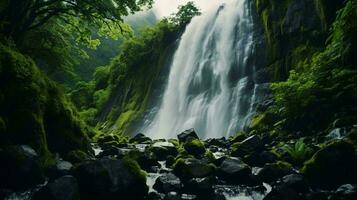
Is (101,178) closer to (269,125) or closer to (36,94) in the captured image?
(36,94)

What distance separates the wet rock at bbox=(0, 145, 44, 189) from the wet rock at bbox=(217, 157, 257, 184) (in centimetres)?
483

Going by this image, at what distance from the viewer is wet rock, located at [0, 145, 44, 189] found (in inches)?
326

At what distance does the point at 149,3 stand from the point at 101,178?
36.8ft

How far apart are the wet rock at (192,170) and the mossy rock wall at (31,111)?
364 cm

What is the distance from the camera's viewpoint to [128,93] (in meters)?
43.1

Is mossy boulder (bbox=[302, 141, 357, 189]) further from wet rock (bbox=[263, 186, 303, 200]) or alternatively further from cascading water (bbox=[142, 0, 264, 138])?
cascading water (bbox=[142, 0, 264, 138])

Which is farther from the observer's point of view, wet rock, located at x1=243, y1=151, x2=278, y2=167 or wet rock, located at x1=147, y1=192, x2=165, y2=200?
wet rock, located at x1=243, y1=151, x2=278, y2=167

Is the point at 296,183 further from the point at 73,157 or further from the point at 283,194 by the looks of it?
the point at 73,157

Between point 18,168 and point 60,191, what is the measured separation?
1599mm

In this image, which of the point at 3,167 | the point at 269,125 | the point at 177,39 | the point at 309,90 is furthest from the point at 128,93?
the point at 3,167

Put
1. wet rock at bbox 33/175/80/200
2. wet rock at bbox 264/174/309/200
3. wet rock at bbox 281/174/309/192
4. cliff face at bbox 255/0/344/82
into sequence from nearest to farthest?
wet rock at bbox 33/175/80/200 < wet rock at bbox 264/174/309/200 < wet rock at bbox 281/174/309/192 < cliff face at bbox 255/0/344/82

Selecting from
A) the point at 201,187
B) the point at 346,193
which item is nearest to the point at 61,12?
the point at 201,187

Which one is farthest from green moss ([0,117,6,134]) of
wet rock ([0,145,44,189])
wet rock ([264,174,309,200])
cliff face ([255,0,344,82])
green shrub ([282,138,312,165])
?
cliff face ([255,0,344,82])

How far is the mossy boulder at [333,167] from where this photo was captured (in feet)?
30.0
